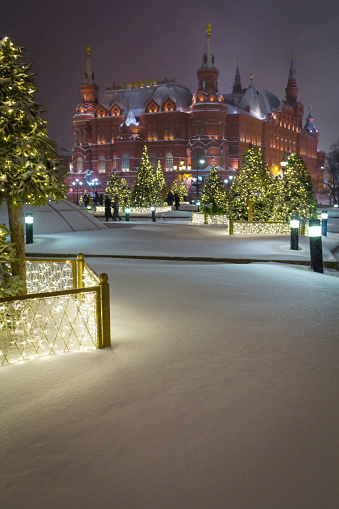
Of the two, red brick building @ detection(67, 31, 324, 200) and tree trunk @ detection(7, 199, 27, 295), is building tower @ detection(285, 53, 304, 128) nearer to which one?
red brick building @ detection(67, 31, 324, 200)

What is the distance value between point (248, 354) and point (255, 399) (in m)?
1.10

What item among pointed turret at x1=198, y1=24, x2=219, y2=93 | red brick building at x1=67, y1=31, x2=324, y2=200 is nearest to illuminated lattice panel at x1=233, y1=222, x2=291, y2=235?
red brick building at x1=67, y1=31, x2=324, y2=200

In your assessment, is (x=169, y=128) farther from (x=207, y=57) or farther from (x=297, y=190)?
(x=297, y=190)

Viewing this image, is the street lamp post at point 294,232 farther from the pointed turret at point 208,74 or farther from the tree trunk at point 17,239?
the pointed turret at point 208,74

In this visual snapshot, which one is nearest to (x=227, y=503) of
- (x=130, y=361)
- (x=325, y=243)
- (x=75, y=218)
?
(x=130, y=361)

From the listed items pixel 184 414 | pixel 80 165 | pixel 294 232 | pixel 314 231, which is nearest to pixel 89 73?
pixel 80 165

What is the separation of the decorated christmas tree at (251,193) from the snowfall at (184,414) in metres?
17.4

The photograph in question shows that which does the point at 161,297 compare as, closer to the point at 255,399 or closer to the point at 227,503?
the point at 255,399

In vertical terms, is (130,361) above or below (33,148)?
→ below

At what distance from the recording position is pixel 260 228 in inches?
846

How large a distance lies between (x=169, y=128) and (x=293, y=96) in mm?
49697

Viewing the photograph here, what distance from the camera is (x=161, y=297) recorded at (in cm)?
785

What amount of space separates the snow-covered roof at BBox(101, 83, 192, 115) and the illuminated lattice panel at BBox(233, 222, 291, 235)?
59809 millimetres

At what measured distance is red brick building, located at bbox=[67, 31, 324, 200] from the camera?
72.8 metres
